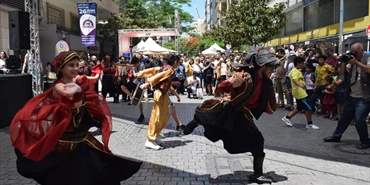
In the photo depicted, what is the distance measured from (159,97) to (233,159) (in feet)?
6.04

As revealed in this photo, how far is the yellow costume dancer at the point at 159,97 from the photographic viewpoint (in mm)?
6715

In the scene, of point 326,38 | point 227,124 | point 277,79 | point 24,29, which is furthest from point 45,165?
point 326,38

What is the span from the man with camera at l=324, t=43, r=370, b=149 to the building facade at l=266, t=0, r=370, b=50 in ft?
41.9

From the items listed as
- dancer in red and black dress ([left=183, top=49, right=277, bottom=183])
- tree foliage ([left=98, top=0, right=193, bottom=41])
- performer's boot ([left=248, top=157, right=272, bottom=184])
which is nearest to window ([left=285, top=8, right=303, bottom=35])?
tree foliage ([left=98, top=0, right=193, bottom=41])

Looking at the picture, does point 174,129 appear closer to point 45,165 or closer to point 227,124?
point 227,124

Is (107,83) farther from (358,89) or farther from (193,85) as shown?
(358,89)

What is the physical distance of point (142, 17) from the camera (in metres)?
36.9

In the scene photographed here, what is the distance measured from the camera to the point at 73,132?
10.7ft

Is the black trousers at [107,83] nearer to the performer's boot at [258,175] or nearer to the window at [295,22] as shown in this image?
the performer's boot at [258,175]

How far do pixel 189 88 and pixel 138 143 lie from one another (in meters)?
8.91

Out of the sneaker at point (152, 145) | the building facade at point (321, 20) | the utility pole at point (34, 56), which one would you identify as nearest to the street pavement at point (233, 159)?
the sneaker at point (152, 145)

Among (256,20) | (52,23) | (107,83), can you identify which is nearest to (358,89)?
(107,83)

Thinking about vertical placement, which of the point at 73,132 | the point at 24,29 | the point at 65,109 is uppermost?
the point at 24,29

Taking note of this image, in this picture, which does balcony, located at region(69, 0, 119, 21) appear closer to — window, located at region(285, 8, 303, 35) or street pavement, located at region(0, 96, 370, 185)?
window, located at region(285, 8, 303, 35)
